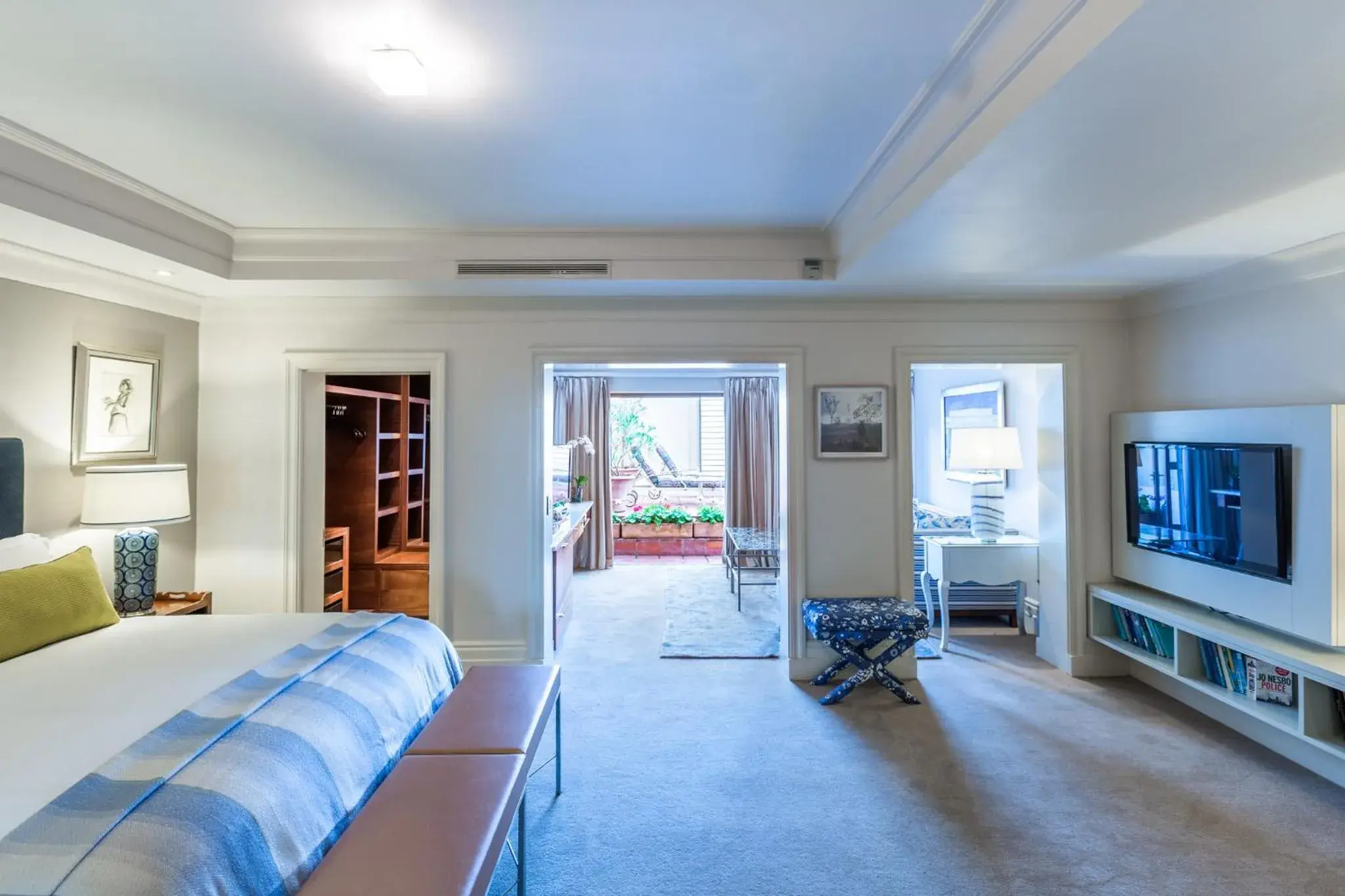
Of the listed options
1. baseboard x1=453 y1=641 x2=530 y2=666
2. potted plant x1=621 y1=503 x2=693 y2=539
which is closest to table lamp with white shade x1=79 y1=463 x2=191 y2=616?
baseboard x1=453 y1=641 x2=530 y2=666

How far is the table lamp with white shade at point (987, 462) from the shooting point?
4.06 metres

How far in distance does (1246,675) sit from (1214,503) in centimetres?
79

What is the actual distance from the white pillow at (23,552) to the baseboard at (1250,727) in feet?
16.9

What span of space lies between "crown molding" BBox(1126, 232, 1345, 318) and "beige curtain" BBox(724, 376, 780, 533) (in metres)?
3.70

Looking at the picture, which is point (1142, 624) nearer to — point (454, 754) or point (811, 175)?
point (811, 175)

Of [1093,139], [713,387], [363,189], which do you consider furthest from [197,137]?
[713,387]

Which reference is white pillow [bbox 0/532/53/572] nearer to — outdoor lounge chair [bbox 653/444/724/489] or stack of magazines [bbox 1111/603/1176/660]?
stack of magazines [bbox 1111/603/1176/660]

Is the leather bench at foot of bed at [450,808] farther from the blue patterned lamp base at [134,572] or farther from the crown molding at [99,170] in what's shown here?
the crown molding at [99,170]

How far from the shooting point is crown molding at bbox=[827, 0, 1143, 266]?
4.43 feet

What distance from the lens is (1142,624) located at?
3383 millimetres

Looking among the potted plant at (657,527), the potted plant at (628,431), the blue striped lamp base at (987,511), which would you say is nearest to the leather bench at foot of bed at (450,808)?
the blue striped lamp base at (987,511)

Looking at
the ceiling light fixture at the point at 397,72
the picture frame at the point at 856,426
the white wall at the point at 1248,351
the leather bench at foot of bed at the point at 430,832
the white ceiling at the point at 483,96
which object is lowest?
the leather bench at foot of bed at the point at 430,832

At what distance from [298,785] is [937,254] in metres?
3.06

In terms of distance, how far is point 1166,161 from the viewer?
6.07 ft
